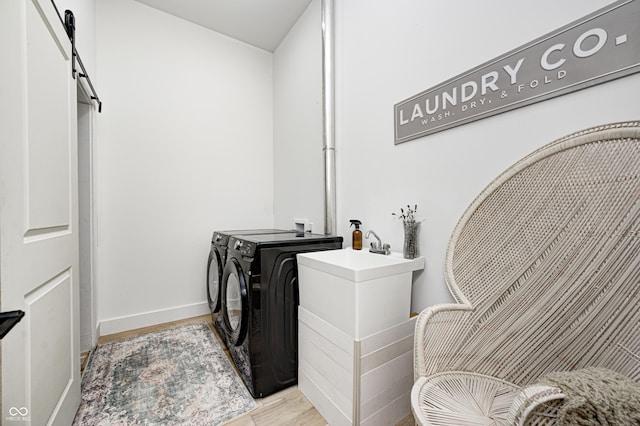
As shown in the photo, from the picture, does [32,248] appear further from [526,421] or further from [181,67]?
[181,67]

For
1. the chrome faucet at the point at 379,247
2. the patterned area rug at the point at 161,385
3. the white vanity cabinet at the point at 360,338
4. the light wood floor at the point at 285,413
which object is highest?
the chrome faucet at the point at 379,247

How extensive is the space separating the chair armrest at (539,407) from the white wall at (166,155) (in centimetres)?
275

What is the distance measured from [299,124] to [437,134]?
1.56m

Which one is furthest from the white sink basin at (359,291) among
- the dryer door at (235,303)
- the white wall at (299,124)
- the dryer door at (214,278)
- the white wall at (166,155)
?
the white wall at (166,155)

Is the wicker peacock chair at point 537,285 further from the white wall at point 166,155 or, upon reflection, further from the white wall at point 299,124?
the white wall at point 166,155

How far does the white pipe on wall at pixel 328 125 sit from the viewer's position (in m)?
2.10

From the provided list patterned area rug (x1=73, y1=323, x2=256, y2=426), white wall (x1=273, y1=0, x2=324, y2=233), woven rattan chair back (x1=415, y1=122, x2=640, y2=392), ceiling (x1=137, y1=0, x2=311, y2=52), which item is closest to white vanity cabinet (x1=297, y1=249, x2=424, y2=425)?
woven rattan chair back (x1=415, y1=122, x2=640, y2=392)

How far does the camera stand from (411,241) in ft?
4.84

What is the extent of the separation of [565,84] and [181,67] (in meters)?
3.07

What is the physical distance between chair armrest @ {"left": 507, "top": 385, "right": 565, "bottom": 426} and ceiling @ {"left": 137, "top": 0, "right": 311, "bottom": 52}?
3105mm

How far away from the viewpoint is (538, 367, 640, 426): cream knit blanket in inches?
20.6

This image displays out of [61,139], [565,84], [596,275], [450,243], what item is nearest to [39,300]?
[61,139]

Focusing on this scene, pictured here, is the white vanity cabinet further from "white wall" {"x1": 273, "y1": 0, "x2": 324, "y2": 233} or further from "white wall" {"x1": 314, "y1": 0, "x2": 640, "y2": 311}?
"white wall" {"x1": 273, "y1": 0, "x2": 324, "y2": 233}

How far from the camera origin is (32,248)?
907mm
